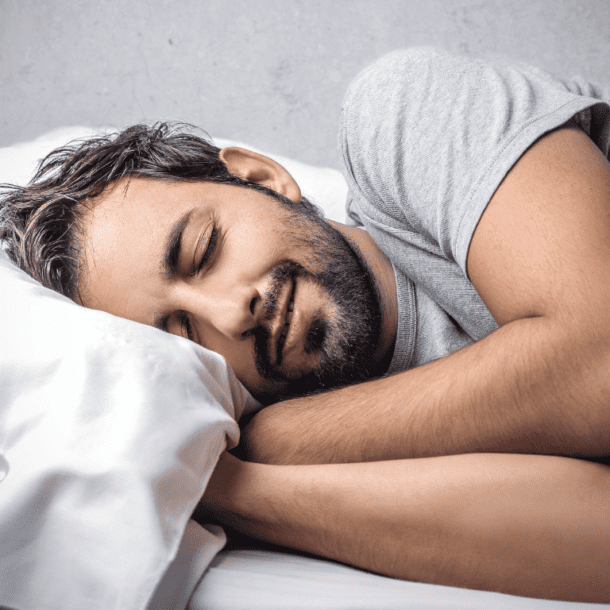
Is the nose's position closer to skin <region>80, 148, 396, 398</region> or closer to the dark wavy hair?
skin <region>80, 148, 396, 398</region>

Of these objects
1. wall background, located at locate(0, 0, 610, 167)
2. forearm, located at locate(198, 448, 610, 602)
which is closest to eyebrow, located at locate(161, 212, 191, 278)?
forearm, located at locate(198, 448, 610, 602)

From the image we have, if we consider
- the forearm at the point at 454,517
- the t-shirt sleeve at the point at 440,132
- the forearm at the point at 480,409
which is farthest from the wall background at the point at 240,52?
the forearm at the point at 454,517

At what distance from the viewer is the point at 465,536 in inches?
19.7

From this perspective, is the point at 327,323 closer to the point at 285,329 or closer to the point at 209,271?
the point at 285,329

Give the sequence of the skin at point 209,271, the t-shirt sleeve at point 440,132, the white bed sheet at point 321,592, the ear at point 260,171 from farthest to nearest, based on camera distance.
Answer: the ear at point 260,171 < the skin at point 209,271 < the t-shirt sleeve at point 440,132 < the white bed sheet at point 321,592

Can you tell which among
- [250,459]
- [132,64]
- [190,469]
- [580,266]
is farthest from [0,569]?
[132,64]

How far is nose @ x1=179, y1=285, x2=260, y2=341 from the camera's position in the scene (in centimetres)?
76

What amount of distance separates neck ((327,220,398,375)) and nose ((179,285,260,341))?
259 mm

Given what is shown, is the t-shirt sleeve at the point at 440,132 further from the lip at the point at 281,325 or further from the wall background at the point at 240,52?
the wall background at the point at 240,52

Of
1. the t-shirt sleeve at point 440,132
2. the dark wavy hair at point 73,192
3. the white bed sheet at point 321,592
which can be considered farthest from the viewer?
the dark wavy hair at point 73,192

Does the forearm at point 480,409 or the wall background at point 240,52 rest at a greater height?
the wall background at point 240,52

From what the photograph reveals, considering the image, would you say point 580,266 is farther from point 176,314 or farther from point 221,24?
point 221,24

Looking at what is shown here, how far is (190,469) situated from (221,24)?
1.53 metres

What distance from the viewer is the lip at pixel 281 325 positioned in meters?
0.80
